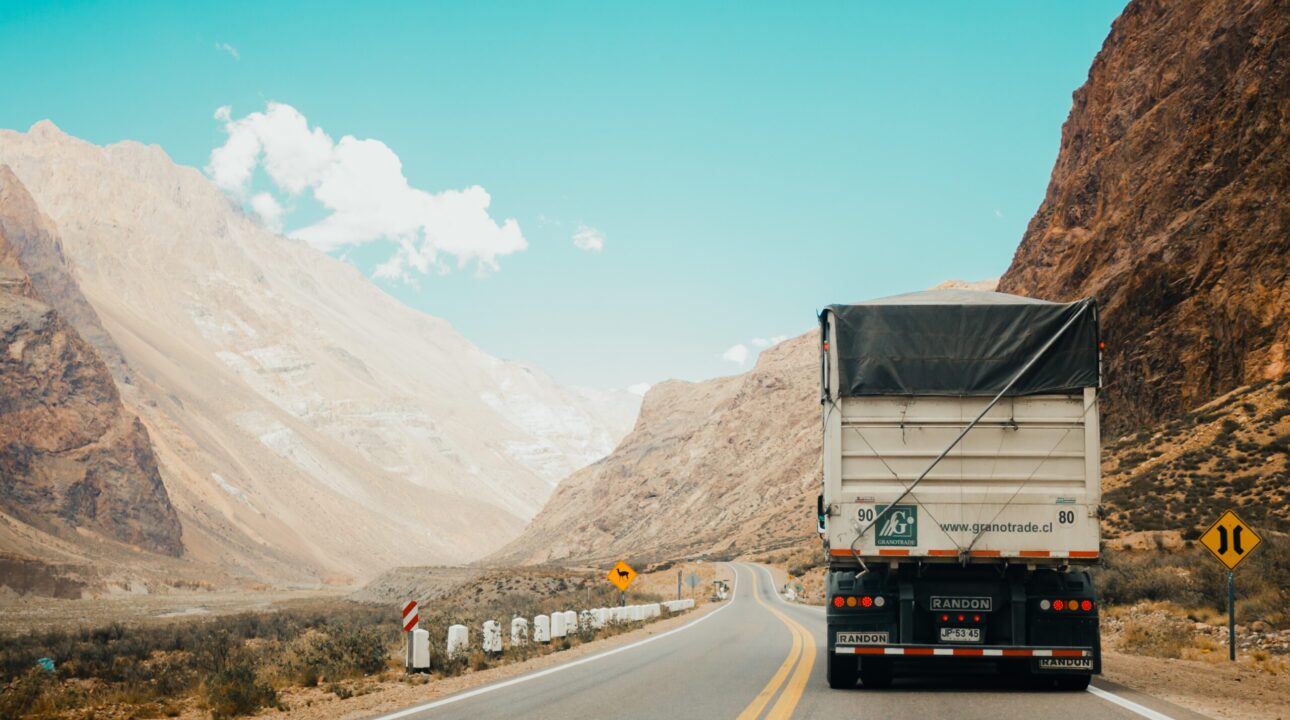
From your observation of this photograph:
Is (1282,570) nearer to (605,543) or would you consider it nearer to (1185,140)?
(1185,140)

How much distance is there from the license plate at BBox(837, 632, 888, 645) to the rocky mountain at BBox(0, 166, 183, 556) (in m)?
97.4

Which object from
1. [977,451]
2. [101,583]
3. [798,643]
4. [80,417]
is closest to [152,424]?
[80,417]

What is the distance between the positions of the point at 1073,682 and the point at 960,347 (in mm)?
3988

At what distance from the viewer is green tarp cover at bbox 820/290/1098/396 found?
12.3 metres

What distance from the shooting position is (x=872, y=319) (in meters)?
12.7

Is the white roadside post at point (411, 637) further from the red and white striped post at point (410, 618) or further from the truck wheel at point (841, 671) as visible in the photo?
the truck wheel at point (841, 671)

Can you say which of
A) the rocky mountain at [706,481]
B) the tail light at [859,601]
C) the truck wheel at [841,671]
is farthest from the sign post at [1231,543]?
the rocky mountain at [706,481]

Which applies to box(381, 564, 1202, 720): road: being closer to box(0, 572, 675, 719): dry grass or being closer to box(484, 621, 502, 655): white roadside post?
box(484, 621, 502, 655): white roadside post

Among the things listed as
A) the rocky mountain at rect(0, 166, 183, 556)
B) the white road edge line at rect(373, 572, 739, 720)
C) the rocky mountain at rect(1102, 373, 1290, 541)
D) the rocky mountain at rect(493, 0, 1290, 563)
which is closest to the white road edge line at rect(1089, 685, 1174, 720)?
the white road edge line at rect(373, 572, 739, 720)

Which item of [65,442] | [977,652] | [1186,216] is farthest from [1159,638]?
[65,442]

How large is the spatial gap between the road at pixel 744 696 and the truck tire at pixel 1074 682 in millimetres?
137

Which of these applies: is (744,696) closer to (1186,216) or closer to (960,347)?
(960,347)

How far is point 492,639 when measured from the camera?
19438mm

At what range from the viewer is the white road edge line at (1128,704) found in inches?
408
